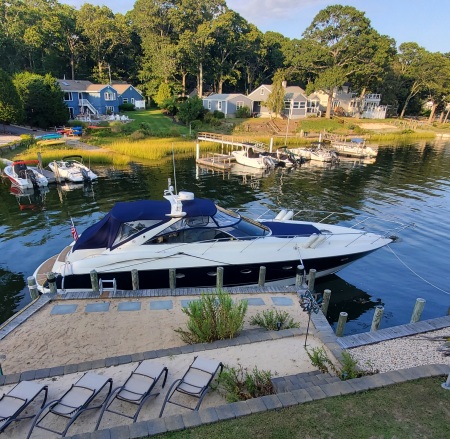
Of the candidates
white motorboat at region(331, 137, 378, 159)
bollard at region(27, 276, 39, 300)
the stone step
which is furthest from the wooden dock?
the stone step

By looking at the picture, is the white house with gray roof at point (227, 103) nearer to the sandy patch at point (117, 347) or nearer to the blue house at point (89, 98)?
the blue house at point (89, 98)

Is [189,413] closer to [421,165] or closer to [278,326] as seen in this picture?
[278,326]

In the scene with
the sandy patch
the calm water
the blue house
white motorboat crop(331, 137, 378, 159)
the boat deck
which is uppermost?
the blue house

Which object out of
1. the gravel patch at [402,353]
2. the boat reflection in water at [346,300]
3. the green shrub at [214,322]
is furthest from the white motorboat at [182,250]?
the gravel patch at [402,353]

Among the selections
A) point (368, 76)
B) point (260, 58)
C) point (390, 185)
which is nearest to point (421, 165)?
point (390, 185)

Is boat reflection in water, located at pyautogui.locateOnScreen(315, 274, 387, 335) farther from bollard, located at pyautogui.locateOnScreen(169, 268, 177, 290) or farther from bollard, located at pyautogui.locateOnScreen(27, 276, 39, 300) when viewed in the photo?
bollard, located at pyautogui.locateOnScreen(27, 276, 39, 300)
